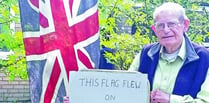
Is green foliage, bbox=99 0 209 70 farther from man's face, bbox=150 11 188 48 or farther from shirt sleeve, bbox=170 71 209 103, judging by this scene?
shirt sleeve, bbox=170 71 209 103

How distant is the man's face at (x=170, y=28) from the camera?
301 centimetres

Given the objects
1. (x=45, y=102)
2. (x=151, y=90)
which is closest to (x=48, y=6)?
(x=45, y=102)

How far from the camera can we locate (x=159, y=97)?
2916 mm

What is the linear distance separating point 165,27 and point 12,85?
590 centimetres

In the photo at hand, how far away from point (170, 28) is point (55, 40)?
82 cm

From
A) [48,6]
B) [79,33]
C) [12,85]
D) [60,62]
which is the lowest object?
[12,85]

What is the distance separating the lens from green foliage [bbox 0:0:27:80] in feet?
15.1

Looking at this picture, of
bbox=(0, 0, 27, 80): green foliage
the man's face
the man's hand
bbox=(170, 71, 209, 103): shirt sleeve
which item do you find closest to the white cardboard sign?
the man's hand

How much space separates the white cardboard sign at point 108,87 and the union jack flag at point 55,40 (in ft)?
0.66

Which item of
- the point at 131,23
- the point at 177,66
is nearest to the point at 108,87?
the point at 177,66

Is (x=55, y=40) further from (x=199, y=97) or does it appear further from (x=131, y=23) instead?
(x=131, y=23)

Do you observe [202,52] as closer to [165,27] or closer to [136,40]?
[165,27]

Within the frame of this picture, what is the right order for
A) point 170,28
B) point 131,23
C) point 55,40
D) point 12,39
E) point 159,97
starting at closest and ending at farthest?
point 159,97 → point 170,28 → point 55,40 → point 12,39 → point 131,23

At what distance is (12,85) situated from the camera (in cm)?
843
